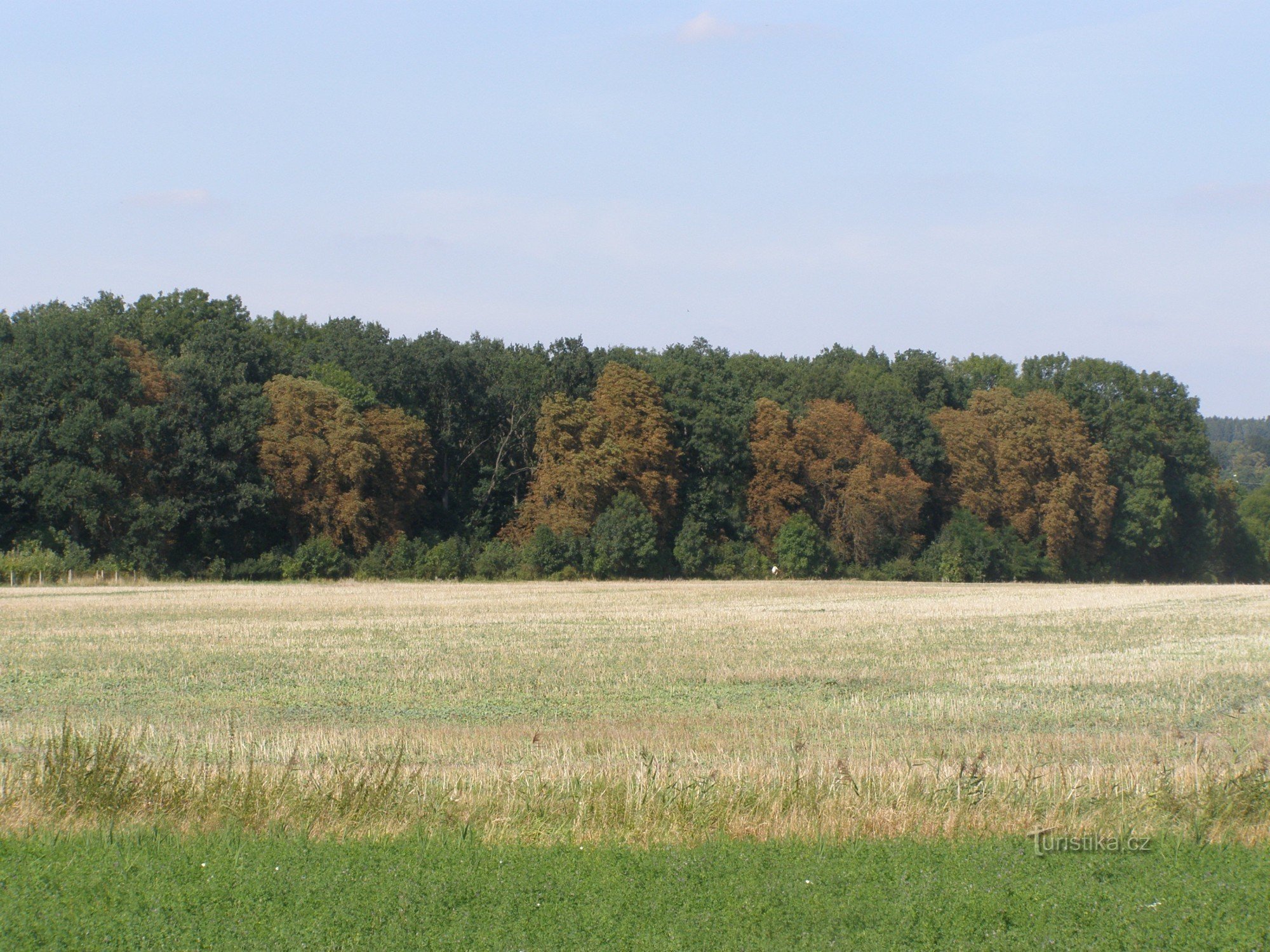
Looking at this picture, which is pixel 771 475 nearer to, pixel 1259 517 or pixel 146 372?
pixel 146 372

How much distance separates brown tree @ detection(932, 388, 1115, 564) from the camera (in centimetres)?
7719

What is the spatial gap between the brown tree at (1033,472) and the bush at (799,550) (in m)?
14.3

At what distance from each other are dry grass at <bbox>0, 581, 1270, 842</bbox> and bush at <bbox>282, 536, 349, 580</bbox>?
20.5 meters

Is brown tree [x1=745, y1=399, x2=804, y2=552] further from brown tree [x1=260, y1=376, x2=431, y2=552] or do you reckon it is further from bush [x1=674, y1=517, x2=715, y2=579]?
brown tree [x1=260, y1=376, x2=431, y2=552]

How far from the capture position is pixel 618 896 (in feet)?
24.0

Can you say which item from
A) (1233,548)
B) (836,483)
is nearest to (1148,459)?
(1233,548)

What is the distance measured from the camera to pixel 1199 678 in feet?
65.5

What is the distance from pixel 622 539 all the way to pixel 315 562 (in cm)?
1746

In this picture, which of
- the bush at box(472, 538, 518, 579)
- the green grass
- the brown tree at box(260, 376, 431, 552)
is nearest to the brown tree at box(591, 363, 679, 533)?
the bush at box(472, 538, 518, 579)

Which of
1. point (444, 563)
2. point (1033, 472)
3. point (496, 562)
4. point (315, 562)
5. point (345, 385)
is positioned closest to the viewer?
point (315, 562)

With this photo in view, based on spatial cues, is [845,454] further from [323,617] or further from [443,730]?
[443,730]

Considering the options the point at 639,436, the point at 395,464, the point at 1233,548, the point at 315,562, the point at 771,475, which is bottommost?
the point at 1233,548

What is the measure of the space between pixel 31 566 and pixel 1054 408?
6620 centimetres

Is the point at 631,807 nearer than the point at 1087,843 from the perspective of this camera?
No
